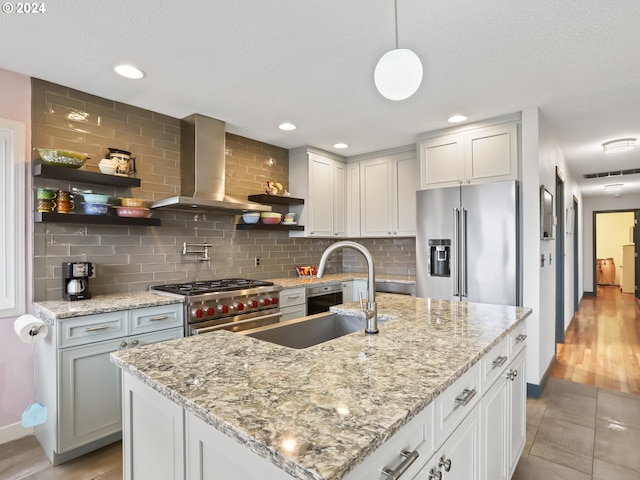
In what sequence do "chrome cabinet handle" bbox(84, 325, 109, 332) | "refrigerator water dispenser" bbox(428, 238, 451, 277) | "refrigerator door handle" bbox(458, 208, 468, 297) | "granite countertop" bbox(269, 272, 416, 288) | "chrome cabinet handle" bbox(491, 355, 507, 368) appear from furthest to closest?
"granite countertop" bbox(269, 272, 416, 288) < "refrigerator water dispenser" bbox(428, 238, 451, 277) < "refrigerator door handle" bbox(458, 208, 468, 297) < "chrome cabinet handle" bbox(84, 325, 109, 332) < "chrome cabinet handle" bbox(491, 355, 507, 368)

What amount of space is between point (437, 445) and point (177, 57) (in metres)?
2.38

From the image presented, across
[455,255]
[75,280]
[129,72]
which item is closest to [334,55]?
[129,72]

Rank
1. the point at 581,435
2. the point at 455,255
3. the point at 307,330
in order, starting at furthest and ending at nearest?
the point at 455,255, the point at 581,435, the point at 307,330

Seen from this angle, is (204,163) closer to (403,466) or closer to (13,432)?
(13,432)

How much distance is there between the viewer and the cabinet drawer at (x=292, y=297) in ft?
11.2

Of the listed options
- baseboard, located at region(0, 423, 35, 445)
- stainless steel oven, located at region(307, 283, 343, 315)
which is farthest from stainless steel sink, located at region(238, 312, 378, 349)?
baseboard, located at region(0, 423, 35, 445)

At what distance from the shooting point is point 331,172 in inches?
178

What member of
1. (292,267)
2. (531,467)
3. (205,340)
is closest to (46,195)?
(205,340)

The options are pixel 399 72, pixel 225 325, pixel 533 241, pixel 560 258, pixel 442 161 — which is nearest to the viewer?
pixel 399 72

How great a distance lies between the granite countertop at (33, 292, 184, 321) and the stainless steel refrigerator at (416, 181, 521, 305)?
2301 mm

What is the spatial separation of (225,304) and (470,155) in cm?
260

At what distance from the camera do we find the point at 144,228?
3.05 metres

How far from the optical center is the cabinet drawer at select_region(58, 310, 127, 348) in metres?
2.10
